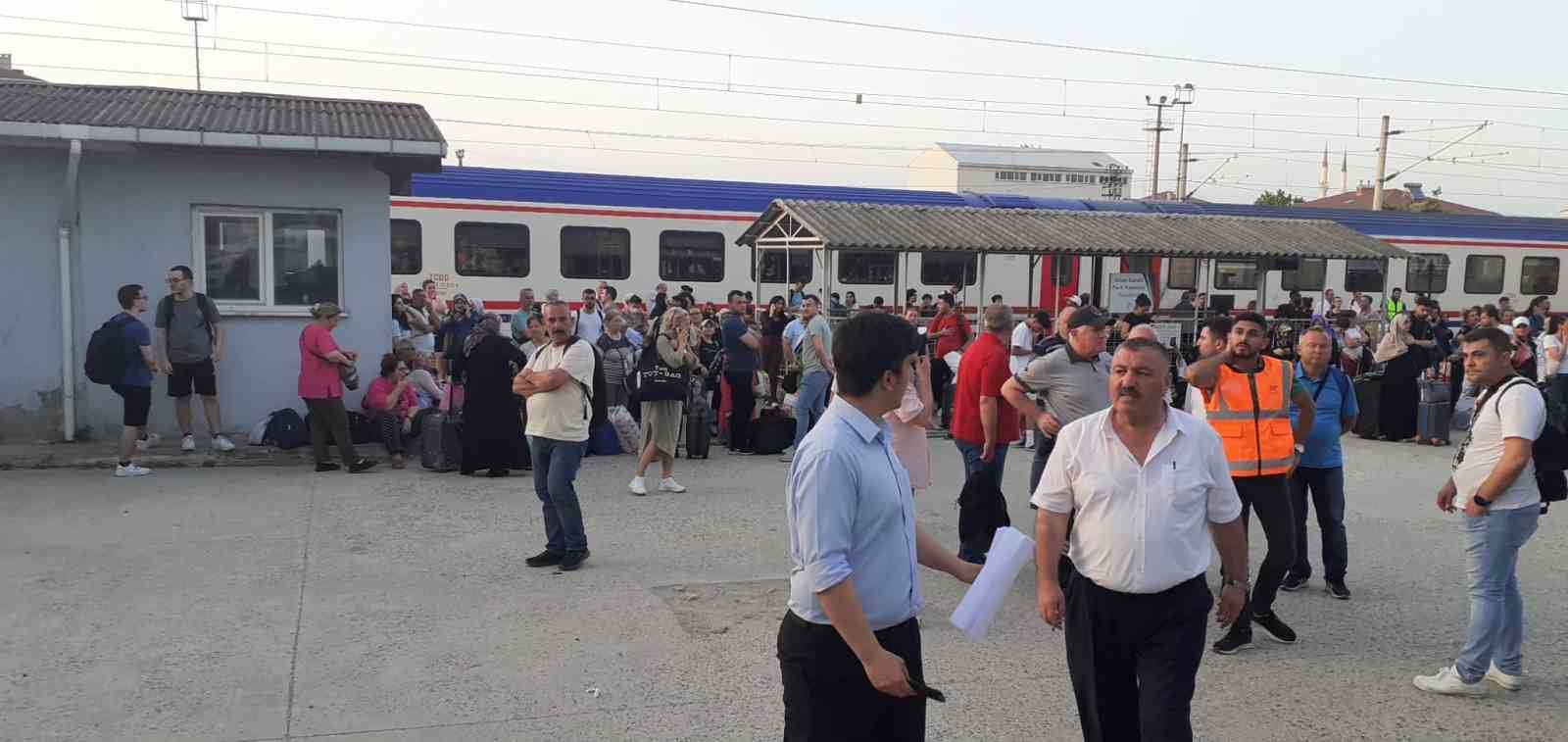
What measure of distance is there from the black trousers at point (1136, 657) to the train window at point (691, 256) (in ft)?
52.8

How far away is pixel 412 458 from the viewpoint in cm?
1091

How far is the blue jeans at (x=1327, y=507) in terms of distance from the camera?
21.9 ft

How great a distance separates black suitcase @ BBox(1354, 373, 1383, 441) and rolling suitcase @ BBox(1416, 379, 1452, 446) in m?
0.53

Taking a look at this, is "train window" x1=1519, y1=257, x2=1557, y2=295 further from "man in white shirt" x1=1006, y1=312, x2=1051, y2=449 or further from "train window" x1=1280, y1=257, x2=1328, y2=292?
"man in white shirt" x1=1006, y1=312, x2=1051, y2=449

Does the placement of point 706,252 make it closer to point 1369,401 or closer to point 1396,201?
point 1369,401

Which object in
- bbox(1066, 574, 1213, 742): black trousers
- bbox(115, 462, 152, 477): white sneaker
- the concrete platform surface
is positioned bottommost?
the concrete platform surface

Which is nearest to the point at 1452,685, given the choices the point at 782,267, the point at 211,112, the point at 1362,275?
the point at 211,112

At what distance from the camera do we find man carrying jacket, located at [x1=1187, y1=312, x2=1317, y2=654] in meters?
5.59

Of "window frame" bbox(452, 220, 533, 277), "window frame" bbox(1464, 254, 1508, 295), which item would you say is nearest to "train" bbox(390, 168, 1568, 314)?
"window frame" bbox(452, 220, 533, 277)

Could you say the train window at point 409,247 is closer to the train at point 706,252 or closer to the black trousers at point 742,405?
the train at point 706,252

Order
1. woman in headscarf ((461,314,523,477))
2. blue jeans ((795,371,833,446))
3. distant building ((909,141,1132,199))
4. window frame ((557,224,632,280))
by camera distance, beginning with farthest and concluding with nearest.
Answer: distant building ((909,141,1132,199)) → window frame ((557,224,632,280)) → blue jeans ((795,371,833,446)) → woman in headscarf ((461,314,523,477))

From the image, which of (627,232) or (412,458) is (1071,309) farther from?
(627,232)

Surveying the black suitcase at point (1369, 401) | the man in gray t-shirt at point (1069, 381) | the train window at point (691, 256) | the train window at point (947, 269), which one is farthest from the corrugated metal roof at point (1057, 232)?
the man in gray t-shirt at point (1069, 381)

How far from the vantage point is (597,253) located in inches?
748
